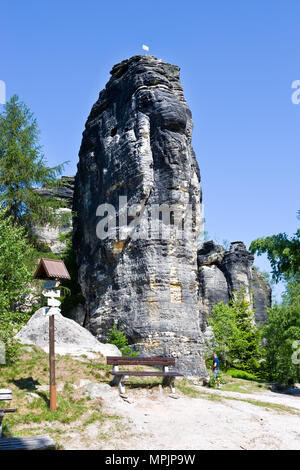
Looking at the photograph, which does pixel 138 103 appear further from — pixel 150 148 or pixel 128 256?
pixel 128 256

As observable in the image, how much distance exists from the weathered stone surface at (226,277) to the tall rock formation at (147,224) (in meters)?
16.8

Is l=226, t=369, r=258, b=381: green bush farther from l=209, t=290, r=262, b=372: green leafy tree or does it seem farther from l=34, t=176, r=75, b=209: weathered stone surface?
l=34, t=176, r=75, b=209: weathered stone surface

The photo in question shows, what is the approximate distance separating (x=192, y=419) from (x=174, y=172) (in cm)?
1285

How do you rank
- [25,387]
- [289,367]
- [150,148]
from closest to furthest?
[25,387], [150,148], [289,367]

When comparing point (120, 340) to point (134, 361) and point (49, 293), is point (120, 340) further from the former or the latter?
point (49, 293)

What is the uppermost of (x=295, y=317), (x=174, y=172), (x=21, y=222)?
(x=174, y=172)

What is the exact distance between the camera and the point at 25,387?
38.5 ft

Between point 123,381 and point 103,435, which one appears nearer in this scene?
point 103,435

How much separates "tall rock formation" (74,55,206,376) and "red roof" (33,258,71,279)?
868 cm

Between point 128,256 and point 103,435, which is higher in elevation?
point 128,256

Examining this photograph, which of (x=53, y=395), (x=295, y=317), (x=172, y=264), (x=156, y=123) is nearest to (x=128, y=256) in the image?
(x=172, y=264)

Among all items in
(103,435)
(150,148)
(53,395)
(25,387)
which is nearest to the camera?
(103,435)

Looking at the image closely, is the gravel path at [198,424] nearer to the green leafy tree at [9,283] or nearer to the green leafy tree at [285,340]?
the green leafy tree at [9,283]

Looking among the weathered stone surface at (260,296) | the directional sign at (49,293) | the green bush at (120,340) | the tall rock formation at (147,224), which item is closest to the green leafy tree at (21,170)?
the tall rock formation at (147,224)
